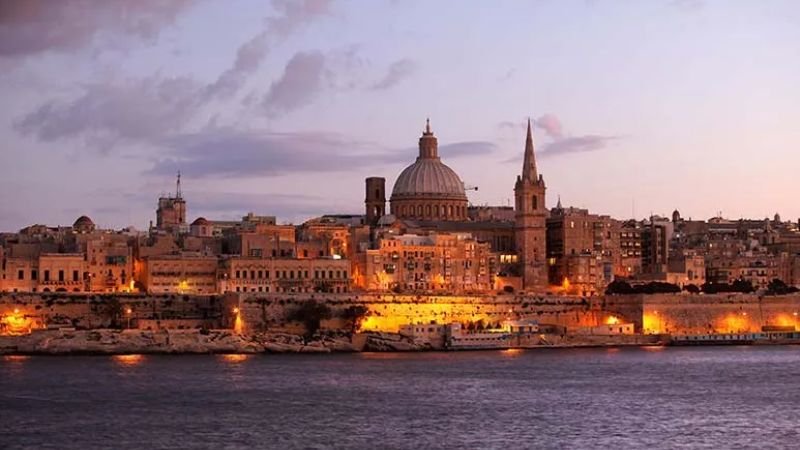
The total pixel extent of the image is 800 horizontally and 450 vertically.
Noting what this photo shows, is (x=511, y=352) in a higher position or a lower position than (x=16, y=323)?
lower

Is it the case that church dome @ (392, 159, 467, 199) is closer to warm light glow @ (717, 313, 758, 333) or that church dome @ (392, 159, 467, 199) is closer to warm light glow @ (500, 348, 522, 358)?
warm light glow @ (717, 313, 758, 333)

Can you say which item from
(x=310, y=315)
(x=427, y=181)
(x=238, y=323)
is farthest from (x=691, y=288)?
(x=238, y=323)

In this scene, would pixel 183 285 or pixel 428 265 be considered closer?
pixel 183 285

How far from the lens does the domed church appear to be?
72625 millimetres

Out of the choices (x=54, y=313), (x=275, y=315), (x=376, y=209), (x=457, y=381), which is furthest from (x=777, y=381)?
(x=376, y=209)

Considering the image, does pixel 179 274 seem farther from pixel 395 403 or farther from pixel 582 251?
pixel 395 403

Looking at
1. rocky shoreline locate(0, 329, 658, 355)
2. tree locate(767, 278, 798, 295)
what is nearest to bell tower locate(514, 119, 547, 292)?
tree locate(767, 278, 798, 295)

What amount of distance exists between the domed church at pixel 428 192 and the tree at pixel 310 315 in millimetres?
17681

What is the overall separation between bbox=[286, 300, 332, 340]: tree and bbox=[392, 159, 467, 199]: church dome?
60.6 ft

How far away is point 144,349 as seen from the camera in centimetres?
5081

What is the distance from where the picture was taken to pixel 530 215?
68.1 metres

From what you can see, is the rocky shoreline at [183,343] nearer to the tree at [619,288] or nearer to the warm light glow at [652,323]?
the warm light glow at [652,323]

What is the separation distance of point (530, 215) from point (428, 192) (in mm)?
6597

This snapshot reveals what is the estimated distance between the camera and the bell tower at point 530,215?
67750mm
